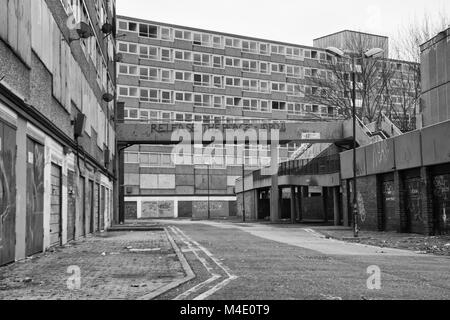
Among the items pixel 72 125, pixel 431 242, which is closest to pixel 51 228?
pixel 72 125

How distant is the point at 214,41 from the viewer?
88312 mm

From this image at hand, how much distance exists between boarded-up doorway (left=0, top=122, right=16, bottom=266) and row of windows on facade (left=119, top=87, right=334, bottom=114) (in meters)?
67.9

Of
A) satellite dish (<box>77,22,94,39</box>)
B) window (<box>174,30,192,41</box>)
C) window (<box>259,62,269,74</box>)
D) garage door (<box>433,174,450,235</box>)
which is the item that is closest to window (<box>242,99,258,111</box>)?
window (<box>259,62,269,74</box>)

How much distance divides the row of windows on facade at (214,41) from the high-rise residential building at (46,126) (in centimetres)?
5366

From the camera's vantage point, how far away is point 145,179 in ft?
266

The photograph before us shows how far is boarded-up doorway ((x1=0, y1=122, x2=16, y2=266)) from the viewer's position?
1165 centimetres

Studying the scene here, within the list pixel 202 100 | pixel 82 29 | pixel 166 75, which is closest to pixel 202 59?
pixel 202 100

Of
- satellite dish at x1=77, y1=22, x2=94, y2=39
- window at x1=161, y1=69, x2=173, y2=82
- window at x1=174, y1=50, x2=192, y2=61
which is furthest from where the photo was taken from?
window at x1=174, y1=50, x2=192, y2=61

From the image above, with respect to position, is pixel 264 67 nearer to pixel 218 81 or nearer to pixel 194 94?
pixel 218 81

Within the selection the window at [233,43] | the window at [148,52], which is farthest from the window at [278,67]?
the window at [148,52]

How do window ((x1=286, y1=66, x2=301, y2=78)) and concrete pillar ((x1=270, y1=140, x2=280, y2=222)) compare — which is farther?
window ((x1=286, y1=66, x2=301, y2=78))

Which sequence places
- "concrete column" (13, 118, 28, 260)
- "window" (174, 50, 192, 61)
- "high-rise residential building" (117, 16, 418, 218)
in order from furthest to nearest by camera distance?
"window" (174, 50, 192, 61) < "high-rise residential building" (117, 16, 418, 218) < "concrete column" (13, 118, 28, 260)

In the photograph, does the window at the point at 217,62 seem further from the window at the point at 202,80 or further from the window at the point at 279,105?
the window at the point at 279,105

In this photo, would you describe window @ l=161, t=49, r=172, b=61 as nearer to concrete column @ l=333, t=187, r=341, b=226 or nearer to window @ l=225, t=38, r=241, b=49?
window @ l=225, t=38, r=241, b=49
